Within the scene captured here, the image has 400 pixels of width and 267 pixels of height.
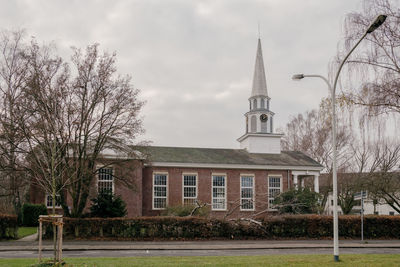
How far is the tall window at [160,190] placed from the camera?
38.4m

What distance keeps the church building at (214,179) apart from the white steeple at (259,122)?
33 centimetres

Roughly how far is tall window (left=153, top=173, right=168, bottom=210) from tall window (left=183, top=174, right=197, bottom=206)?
1784mm

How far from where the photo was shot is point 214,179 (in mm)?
39844

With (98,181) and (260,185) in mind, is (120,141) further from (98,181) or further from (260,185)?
(260,185)

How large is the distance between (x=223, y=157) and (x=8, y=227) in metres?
21.3

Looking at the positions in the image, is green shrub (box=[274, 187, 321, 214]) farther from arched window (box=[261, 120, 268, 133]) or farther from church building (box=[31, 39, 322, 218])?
arched window (box=[261, 120, 268, 133])

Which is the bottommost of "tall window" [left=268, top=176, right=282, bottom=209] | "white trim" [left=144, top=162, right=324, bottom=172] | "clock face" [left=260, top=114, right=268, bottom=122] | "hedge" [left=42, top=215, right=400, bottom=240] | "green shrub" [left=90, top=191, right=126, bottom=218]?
"hedge" [left=42, top=215, right=400, bottom=240]

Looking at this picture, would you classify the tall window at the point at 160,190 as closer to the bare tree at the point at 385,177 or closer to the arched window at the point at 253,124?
the arched window at the point at 253,124

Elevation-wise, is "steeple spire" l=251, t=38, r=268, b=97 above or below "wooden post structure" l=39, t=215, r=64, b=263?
above

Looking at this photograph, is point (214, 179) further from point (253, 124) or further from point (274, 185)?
point (253, 124)

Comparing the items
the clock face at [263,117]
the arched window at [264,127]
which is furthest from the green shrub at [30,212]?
the clock face at [263,117]

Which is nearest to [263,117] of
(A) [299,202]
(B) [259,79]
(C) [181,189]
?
(B) [259,79]

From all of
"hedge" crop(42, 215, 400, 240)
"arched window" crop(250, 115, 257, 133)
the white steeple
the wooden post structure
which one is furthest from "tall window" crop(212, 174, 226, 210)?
the wooden post structure

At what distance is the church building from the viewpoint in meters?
38.0
